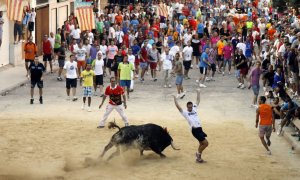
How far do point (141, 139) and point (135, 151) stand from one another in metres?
0.69

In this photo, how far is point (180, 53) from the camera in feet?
118

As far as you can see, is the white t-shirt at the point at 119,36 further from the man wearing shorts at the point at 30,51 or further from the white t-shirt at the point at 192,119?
the white t-shirt at the point at 192,119

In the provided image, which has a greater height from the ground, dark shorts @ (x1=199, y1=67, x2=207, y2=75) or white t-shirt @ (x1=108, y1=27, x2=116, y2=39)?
white t-shirt @ (x1=108, y1=27, x2=116, y2=39)

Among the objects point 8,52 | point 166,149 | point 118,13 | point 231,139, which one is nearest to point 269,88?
point 231,139

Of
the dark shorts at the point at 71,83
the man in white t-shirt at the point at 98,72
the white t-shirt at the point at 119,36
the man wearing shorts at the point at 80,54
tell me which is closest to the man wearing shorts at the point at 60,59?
the man wearing shorts at the point at 80,54

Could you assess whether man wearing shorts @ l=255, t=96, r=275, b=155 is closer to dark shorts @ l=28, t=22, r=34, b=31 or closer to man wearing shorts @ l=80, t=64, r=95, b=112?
man wearing shorts @ l=80, t=64, r=95, b=112

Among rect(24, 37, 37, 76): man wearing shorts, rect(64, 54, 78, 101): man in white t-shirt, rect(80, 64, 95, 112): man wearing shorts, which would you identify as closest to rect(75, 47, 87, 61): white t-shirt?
rect(24, 37, 37, 76): man wearing shorts

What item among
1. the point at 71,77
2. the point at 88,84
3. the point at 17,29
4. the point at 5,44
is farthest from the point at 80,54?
the point at 88,84

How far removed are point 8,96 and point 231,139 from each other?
9691mm

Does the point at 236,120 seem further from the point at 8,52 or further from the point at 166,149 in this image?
the point at 8,52

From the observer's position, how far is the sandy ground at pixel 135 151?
1744cm

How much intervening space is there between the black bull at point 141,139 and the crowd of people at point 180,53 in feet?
2.86

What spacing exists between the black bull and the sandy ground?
29 centimetres

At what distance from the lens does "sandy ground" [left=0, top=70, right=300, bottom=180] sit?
17.4 m
